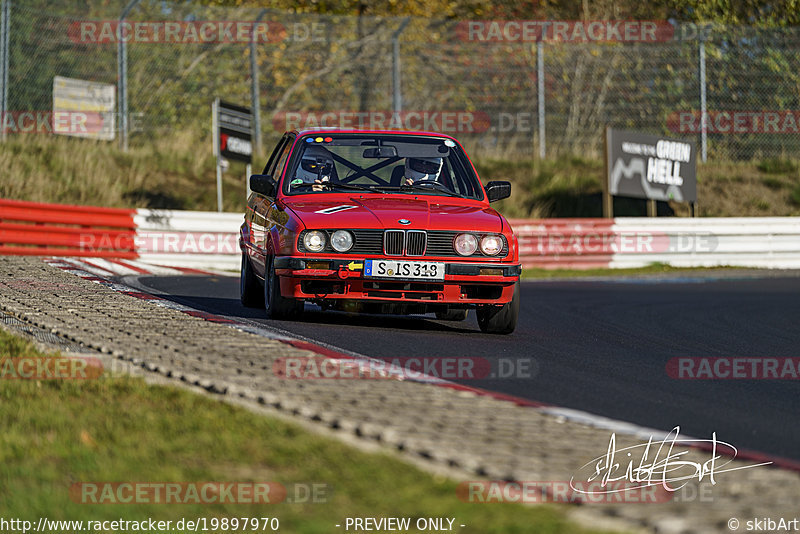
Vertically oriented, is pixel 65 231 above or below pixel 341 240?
below

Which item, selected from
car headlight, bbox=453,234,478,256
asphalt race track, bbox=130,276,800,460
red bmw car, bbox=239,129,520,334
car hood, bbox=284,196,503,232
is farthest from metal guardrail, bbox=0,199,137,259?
car headlight, bbox=453,234,478,256

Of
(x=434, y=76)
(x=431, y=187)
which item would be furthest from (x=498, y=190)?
(x=434, y=76)

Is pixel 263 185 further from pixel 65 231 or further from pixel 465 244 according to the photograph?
pixel 65 231

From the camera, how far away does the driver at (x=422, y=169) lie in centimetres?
1012

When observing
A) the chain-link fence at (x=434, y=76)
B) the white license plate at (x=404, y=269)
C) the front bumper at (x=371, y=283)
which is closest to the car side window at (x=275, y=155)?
the front bumper at (x=371, y=283)

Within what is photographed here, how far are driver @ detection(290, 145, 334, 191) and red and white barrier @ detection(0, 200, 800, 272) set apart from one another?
20.9 ft

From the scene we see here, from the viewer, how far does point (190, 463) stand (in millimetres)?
4301

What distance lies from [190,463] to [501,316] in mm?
5236

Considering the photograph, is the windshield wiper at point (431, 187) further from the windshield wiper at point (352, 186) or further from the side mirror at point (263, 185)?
the side mirror at point (263, 185)

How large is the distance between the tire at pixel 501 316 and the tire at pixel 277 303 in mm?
1404

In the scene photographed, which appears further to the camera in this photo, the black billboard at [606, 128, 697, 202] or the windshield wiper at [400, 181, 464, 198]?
the black billboard at [606, 128, 697, 202]

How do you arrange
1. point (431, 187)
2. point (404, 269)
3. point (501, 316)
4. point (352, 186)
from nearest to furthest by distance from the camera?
point (404, 269), point (501, 316), point (352, 186), point (431, 187)

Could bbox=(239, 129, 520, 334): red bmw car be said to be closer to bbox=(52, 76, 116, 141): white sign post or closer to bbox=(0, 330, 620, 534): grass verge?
bbox=(0, 330, 620, 534): grass verge

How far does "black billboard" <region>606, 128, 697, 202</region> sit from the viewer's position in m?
23.7
